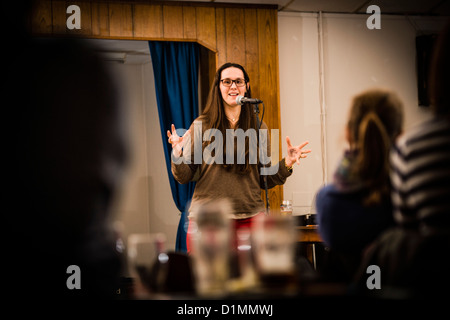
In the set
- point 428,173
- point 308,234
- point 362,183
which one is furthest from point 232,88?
point 428,173

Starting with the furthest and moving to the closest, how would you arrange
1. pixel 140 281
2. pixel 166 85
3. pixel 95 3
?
1. pixel 166 85
2. pixel 95 3
3. pixel 140 281

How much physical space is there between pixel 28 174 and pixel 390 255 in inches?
32.7

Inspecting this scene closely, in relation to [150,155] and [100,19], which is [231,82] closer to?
[100,19]

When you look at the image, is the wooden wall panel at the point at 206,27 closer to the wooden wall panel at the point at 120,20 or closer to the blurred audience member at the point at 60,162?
the wooden wall panel at the point at 120,20

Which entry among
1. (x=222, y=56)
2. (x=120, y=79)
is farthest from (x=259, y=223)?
(x=222, y=56)

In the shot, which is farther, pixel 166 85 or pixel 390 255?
pixel 166 85

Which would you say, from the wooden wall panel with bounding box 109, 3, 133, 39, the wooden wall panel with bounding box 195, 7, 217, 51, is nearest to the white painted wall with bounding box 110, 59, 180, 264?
the wooden wall panel with bounding box 109, 3, 133, 39

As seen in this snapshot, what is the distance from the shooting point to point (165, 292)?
3.34 ft

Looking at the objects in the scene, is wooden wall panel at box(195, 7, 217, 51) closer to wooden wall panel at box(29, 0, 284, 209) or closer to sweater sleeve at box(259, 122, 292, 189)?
wooden wall panel at box(29, 0, 284, 209)

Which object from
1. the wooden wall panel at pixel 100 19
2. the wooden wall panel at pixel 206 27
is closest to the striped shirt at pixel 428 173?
the wooden wall panel at pixel 206 27

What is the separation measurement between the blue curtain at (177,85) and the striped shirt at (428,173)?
2484 millimetres

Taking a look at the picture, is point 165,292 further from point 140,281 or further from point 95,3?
point 95,3

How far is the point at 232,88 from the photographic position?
1954 millimetres
